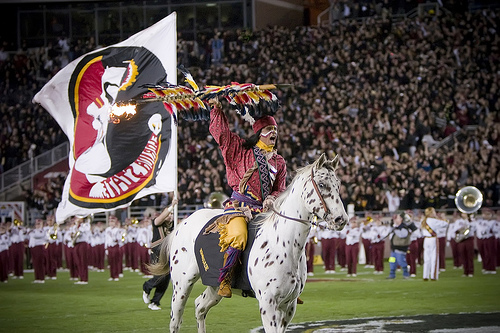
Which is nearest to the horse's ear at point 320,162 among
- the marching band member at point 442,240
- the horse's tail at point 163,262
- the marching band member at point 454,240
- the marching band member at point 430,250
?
the horse's tail at point 163,262

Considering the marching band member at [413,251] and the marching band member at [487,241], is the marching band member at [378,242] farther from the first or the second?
the marching band member at [487,241]

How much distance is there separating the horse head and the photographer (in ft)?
49.5

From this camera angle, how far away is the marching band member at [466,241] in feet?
76.7

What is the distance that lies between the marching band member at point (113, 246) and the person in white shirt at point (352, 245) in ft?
24.7

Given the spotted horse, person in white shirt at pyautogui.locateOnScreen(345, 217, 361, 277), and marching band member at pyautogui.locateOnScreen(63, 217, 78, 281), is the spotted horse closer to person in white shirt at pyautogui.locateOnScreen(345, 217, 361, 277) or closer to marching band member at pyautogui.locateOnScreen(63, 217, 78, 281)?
marching band member at pyautogui.locateOnScreen(63, 217, 78, 281)

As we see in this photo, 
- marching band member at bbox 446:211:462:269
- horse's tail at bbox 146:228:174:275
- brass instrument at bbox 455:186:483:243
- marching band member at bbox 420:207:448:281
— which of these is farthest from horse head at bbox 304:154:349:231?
marching band member at bbox 446:211:462:269

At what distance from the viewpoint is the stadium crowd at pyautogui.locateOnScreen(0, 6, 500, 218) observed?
30.1 metres

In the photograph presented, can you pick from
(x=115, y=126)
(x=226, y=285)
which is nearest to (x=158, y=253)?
(x=115, y=126)

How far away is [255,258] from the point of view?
866 cm

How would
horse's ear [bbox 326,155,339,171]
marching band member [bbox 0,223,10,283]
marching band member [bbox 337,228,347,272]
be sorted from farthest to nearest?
marching band member [bbox 337,228,347,272] < marching band member [bbox 0,223,10,283] < horse's ear [bbox 326,155,339,171]

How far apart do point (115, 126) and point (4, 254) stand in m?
12.1

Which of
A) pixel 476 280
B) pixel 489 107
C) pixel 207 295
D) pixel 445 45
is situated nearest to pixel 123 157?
pixel 207 295

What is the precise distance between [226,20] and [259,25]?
6.25 feet

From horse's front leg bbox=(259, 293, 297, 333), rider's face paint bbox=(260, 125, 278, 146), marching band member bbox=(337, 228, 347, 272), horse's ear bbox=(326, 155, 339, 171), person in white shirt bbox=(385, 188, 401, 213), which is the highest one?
rider's face paint bbox=(260, 125, 278, 146)
